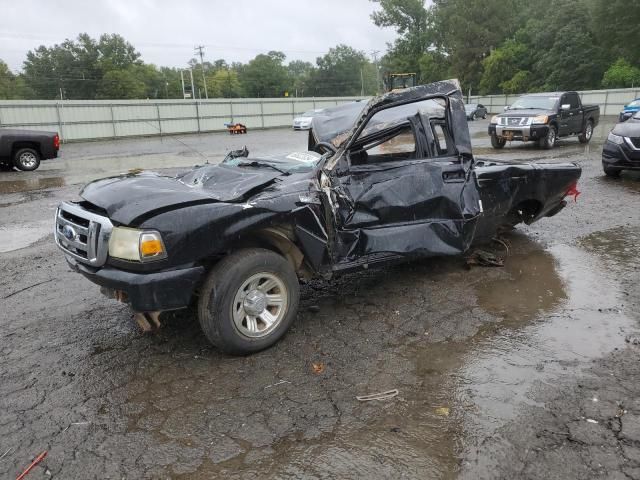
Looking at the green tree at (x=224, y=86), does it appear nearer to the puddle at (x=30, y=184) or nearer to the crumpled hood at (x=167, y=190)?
the puddle at (x=30, y=184)

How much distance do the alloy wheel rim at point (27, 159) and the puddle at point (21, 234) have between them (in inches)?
297

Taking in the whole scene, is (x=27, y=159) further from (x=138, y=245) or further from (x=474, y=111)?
(x=474, y=111)

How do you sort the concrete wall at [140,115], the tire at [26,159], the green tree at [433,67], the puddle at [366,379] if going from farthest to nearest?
the green tree at [433,67], the concrete wall at [140,115], the tire at [26,159], the puddle at [366,379]

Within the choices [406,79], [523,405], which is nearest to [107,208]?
[523,405]

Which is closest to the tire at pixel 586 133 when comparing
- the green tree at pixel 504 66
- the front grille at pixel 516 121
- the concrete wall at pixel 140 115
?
the front grille at pixel 516 121

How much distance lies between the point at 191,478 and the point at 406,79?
3339 cm

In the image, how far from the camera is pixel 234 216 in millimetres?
3314

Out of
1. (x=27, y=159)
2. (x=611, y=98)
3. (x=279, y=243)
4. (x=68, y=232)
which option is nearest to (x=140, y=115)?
(x=27, y=159)

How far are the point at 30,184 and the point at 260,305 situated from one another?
11.0 m

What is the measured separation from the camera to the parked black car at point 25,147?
1377cm

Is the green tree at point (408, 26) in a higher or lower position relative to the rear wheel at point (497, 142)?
higher

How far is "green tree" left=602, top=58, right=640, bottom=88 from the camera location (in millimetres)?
47031

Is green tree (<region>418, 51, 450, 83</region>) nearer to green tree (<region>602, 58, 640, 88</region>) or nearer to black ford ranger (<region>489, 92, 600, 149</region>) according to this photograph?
green tree (<region>602, 58, 640, 88</region>)

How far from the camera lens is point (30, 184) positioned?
12109mm
